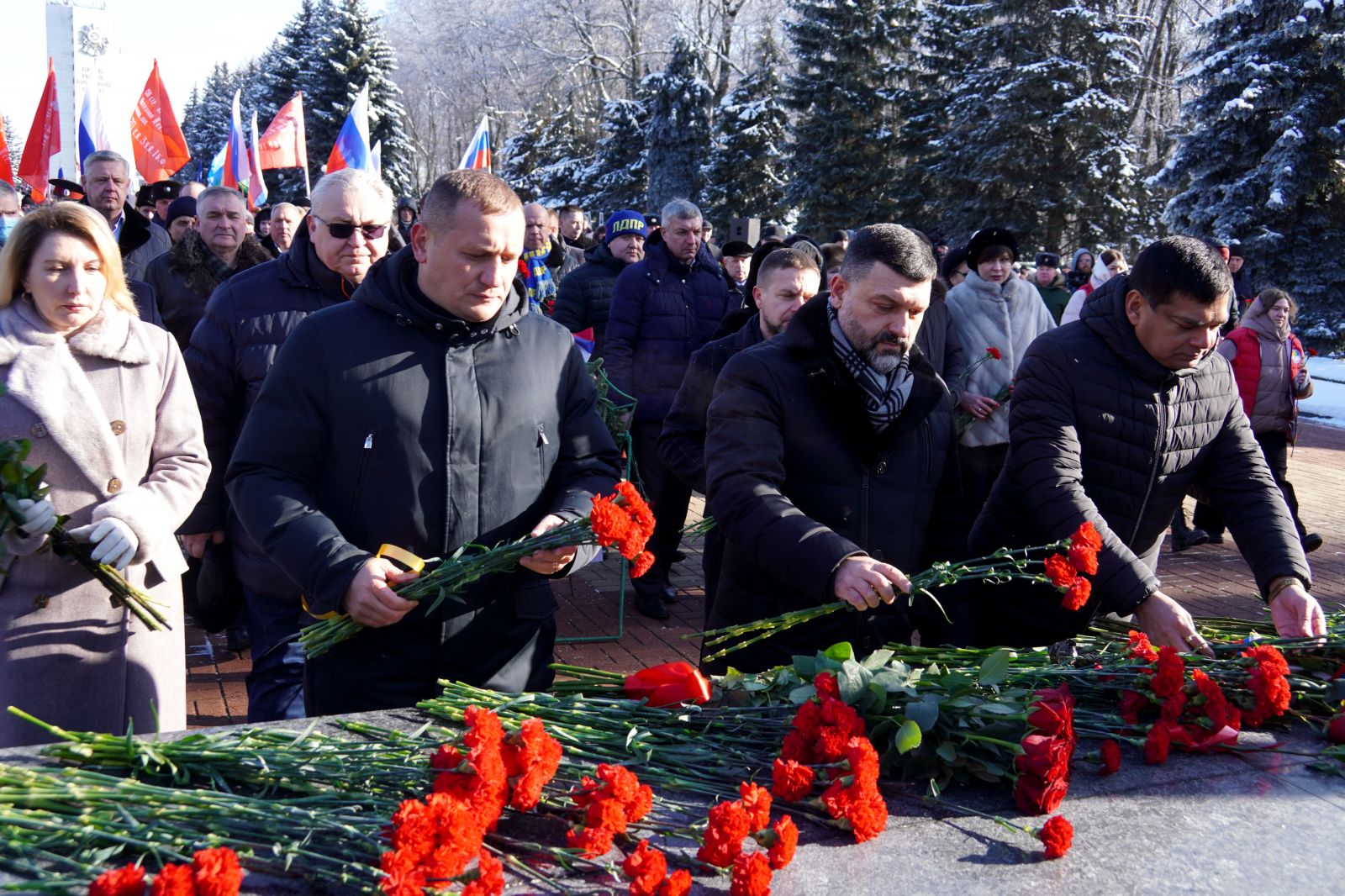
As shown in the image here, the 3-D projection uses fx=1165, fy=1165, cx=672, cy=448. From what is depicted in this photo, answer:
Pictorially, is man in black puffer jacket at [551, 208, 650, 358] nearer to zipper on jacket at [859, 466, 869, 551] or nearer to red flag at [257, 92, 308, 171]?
zipper on jacket at [859, 466, 869, 551]

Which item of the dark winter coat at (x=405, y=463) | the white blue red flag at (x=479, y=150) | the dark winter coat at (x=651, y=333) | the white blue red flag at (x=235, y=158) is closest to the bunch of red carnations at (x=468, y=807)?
the dark winter coat at (x=405, y=463)

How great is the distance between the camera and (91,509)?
311 centimetres

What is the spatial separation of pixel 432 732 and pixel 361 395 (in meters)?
0.91

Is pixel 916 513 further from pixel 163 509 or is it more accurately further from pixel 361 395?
pixel 163 509

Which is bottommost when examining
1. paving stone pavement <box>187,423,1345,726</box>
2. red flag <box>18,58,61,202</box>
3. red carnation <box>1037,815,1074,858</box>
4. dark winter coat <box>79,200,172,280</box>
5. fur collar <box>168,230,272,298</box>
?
paving stone pavement <box>187,423,1345,726</box>

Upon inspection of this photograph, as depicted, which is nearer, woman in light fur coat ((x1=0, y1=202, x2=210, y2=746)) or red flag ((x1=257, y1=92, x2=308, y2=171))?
woman in light fur coat ((x1=0, y1=202, x2=210, y2=746))

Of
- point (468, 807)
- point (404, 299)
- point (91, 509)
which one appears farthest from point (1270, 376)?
point (468, 807)

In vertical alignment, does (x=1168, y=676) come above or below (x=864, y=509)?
below

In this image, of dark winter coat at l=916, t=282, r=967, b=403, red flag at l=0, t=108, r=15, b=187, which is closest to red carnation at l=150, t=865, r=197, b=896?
dark winter coat at l=916, t=282, r=967, b=403

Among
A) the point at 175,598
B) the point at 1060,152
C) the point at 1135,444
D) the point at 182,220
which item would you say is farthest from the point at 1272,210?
the point at 175,598

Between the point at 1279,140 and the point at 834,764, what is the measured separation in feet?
71.1

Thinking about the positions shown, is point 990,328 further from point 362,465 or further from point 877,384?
point 362,465

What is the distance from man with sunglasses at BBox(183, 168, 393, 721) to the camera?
3.87m

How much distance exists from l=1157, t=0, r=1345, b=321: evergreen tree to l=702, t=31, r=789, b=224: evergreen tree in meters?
11.4
